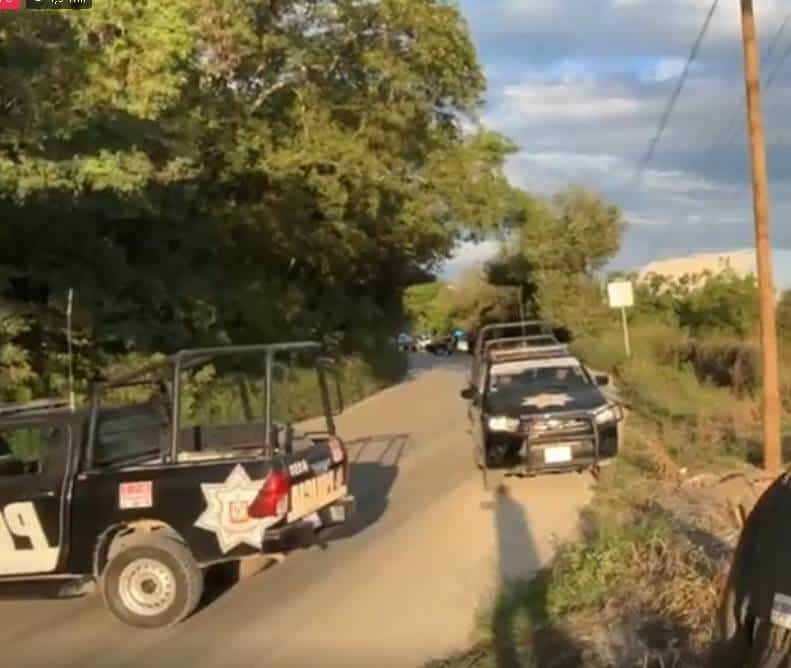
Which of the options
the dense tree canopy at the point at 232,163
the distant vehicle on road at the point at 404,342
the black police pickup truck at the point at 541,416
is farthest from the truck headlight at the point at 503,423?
the distant vehicle on road at the point at 404,342

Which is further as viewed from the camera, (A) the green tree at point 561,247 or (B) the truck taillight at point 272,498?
(A) the green tree at point 561,247

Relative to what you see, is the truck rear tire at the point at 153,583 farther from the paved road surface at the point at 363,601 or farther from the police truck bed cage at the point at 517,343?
the police truck bed cage at the point at 517,343

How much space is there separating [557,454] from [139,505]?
752 cm

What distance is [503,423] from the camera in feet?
56.1

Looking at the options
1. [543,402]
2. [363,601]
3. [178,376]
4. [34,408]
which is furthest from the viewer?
[543,402]

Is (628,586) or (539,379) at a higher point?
(539,379)

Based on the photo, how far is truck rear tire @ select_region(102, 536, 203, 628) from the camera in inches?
391

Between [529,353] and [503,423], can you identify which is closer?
[503,423]

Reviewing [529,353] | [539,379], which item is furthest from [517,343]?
[539,379]

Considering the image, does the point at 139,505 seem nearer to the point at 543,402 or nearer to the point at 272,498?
the point at 272,498

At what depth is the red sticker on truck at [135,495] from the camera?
10094mm

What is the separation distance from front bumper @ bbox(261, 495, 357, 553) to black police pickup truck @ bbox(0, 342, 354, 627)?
0.4 inches

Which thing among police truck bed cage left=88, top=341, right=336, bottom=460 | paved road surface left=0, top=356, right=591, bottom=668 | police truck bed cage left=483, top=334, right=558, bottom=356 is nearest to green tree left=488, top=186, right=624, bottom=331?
police truck bed cage left=483, top=334, right=558, bottom=356

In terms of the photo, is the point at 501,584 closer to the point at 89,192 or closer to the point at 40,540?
the point at 40,540
